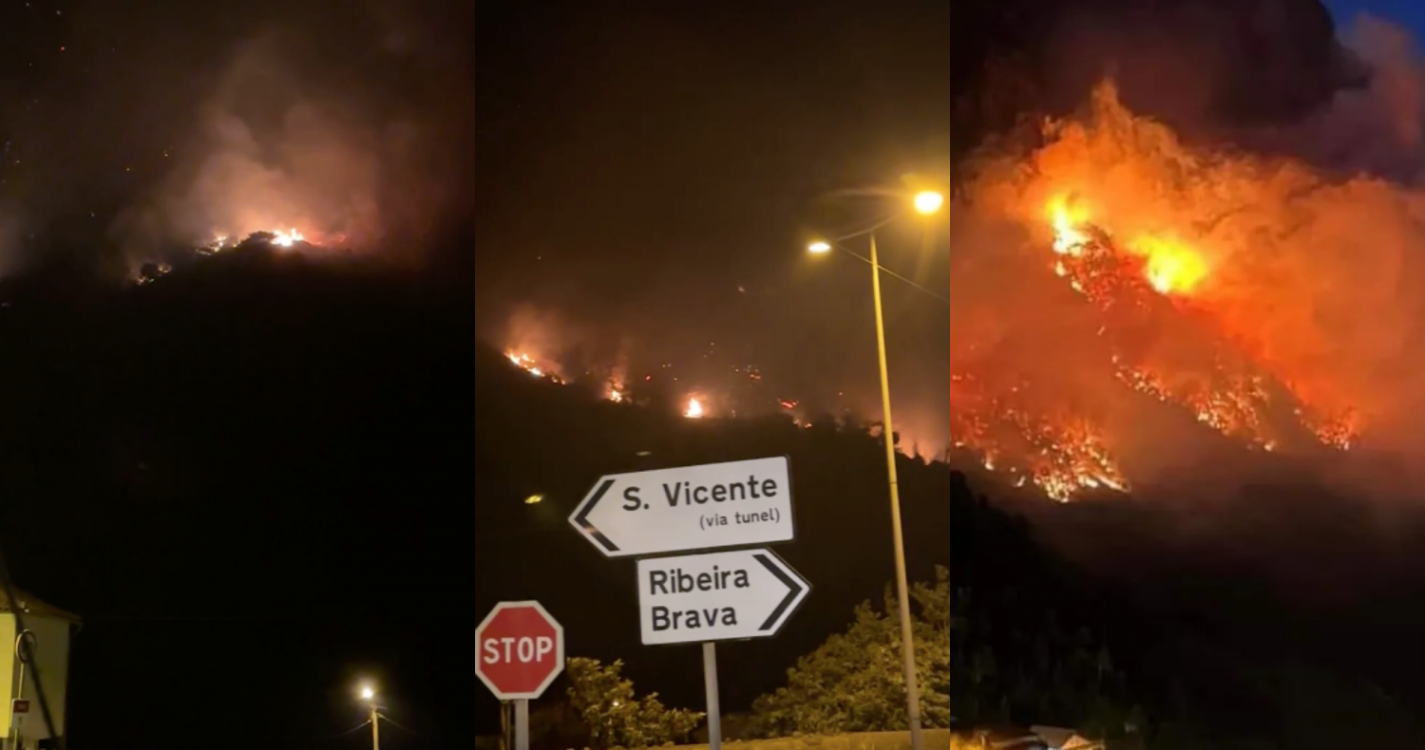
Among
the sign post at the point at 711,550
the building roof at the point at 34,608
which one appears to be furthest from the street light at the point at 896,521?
the building roof at the point at 34,608

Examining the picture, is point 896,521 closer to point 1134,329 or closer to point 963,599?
point 963,599

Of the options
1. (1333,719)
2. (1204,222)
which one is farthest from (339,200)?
(1333,719)

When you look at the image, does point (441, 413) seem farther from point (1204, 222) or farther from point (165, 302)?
point (1204, 222)

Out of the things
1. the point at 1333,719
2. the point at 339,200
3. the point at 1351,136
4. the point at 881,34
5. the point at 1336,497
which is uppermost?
the point at 881,34

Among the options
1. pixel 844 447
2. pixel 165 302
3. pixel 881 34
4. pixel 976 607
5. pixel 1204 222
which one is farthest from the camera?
pixel 844 447

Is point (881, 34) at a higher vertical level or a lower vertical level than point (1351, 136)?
higher

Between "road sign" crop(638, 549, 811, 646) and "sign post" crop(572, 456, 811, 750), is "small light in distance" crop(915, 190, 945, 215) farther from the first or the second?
"road sign" crop(638, 549, 811, 646)

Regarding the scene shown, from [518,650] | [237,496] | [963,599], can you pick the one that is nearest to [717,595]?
[518,650]

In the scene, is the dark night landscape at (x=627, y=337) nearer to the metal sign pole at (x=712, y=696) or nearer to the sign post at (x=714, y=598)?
the sign post at (x=714, y=598)

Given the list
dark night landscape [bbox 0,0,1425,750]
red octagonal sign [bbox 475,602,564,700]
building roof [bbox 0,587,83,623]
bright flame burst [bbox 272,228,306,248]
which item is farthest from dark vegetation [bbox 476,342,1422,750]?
building roof [bbox 0,587,83,623]
